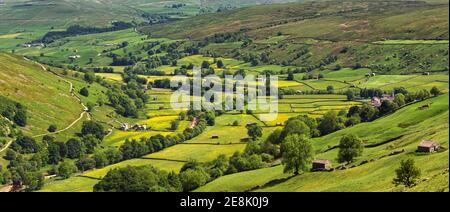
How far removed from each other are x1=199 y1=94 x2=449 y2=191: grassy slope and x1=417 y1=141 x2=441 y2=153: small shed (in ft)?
3.75

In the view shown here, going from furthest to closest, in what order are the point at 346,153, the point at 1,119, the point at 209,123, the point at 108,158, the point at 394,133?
the point at 209,123 < the point at 1,119 < the point at 108,158 < the point at 394,133 < the point at 346,153


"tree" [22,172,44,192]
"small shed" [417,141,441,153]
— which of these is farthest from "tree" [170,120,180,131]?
"small shed" [417,141,441,153]

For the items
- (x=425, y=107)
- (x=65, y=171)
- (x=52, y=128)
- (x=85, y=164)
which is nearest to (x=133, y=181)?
(x=65, y=171)

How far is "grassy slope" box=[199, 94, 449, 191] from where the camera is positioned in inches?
2768

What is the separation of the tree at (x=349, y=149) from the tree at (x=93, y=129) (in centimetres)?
10304

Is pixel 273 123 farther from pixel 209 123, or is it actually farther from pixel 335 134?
pixel 335 134

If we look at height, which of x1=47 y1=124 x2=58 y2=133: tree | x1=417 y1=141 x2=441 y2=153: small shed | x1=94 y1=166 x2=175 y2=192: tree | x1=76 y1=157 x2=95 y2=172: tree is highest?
x1=417 y1=141 x2=441 y2=153: small shed

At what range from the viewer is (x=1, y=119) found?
17412 centimetres

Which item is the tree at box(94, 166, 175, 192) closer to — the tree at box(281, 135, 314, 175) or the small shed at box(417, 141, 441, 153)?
the tree at box(281, 135, 314, 175)

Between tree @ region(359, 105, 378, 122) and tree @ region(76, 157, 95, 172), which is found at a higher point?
tree @ region(359, 105, 378, 122)

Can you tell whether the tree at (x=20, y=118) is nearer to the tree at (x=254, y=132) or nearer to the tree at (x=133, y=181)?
the tree at (x=254, y=132)

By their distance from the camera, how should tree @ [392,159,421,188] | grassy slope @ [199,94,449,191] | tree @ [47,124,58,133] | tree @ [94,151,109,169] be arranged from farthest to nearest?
tree @ [47,124,58,133] → tree @ [94,151,109,169] → grassy slope @ [199,94,449,191] → tree @ [392,159,421,188]
